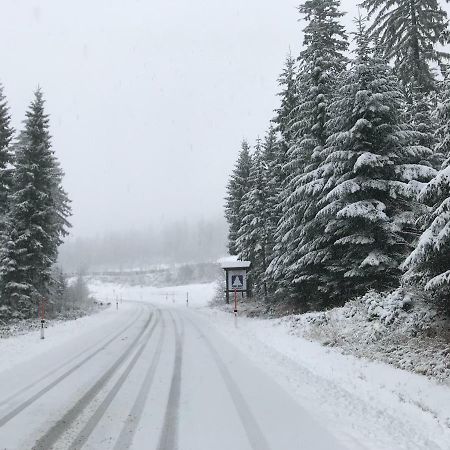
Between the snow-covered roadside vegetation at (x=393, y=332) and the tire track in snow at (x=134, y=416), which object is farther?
the snow-covered roadside vegetation at (x=393, y=332)

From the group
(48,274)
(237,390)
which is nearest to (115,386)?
(237,390)

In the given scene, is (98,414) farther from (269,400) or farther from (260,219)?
(260,219)

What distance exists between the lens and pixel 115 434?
18.2 ft

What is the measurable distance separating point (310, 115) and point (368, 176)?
211 inches

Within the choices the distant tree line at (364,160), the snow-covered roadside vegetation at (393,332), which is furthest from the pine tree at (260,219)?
the snow-covered roadside vegetation at (393,332)

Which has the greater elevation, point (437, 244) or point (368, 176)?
point (368, 176)

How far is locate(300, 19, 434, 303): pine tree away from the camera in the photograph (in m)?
15.1

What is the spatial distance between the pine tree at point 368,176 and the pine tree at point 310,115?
66.1 inches

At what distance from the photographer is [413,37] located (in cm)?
2214

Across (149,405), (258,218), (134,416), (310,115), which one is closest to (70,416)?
(134,416)

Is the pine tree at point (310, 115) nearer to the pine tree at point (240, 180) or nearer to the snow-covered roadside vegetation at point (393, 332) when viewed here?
the snow-covered roadside vegetation at point (393, 332)

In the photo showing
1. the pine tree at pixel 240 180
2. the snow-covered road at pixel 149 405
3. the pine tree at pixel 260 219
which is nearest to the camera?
the snow-covered road at pixel 149 405

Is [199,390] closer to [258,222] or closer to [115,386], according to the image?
[115,386]

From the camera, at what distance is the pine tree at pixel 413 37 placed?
72.4ft
